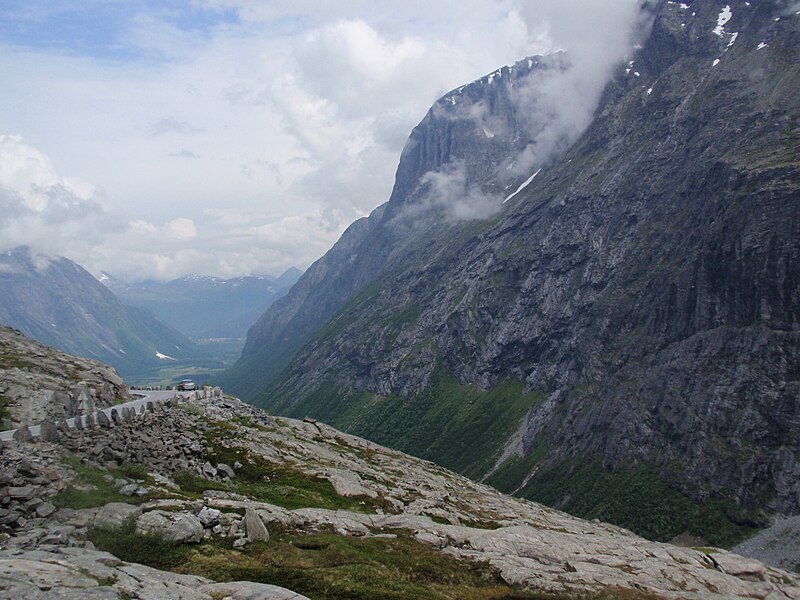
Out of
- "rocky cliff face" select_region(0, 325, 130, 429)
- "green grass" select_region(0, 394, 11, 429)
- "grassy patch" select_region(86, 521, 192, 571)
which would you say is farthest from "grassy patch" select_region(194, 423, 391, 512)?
"green grass" select_region(0, 394, 11, 429)

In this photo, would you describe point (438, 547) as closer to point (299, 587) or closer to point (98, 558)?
point (299, 587)

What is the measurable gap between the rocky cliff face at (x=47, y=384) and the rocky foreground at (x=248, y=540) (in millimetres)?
9260

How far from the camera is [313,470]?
Result: 66.7m

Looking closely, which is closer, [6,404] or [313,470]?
[6,404]

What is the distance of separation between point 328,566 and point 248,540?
19.6 ft

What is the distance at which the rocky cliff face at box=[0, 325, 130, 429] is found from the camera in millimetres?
59156

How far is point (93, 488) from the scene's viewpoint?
36844 millimetres

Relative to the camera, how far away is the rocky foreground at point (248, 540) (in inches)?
1093

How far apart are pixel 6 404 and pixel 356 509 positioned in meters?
38.6

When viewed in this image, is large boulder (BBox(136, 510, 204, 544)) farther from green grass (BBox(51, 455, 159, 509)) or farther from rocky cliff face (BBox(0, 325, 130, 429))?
rocky cliff face (BBox(0, 325, 130, 429))

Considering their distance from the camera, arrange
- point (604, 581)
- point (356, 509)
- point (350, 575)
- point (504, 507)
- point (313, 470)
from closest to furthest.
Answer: point (350, 575) → point (604, 581) → point (356, 509) → point (313, 470) → point (504, 507)

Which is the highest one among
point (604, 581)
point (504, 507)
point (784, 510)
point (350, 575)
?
point (350, 575)

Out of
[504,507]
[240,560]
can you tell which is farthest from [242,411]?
[240,560]

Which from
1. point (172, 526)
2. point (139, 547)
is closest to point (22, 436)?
point (172, 526)
